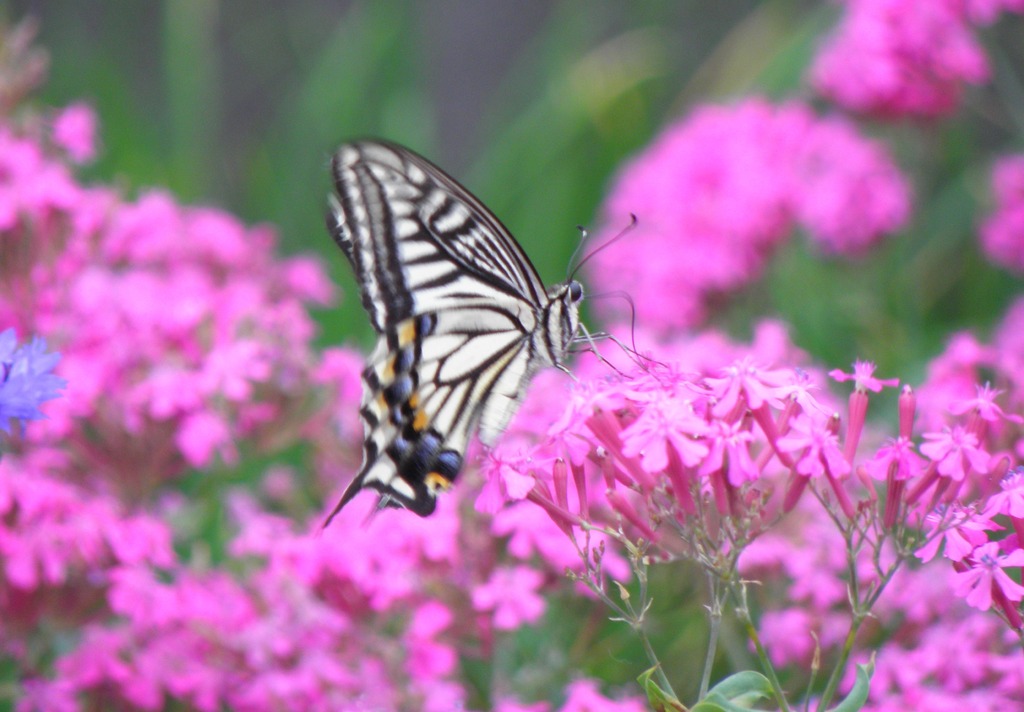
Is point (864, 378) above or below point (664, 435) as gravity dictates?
above

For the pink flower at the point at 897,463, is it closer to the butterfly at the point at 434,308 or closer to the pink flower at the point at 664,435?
the pink flower at the point at 664,435

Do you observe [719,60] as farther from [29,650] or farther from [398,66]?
[29,650]

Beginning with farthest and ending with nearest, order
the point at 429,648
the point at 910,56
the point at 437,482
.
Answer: the point at 910,56, the point at 429,648, the point at 437,482

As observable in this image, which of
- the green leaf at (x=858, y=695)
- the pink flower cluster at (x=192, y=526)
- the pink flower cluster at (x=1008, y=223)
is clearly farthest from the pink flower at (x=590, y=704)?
the pink flower cluster at (x=1008, y=223)

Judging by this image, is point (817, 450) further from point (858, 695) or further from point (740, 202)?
point (740, 202)

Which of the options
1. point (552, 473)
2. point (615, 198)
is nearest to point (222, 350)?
point (552, 473)

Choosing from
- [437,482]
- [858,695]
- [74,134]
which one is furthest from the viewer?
[74,134]

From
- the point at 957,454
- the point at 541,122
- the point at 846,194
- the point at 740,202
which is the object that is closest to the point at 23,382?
the point at 957,454
